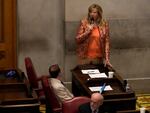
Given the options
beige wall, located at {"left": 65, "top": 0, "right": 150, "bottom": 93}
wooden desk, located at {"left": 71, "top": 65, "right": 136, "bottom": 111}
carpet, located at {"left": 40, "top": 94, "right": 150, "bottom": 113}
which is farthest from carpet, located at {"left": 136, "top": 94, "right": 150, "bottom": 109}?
wooden desk, located at {"left": 71, "top": 65, "right": 136, "bottom": 111}

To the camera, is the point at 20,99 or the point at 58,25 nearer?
the point at 20,99

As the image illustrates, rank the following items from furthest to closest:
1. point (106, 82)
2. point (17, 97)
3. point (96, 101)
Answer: point (106, 82)
point (17, 97)
point (96, 101)

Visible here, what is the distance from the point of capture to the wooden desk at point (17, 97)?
21.1ft

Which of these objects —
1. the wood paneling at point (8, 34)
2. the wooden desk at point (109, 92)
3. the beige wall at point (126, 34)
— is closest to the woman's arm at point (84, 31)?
the wooden desk at point (109, 92)

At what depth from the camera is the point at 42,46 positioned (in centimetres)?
928

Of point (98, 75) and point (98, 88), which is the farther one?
point (98, 75)

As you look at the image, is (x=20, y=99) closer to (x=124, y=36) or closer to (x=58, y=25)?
(x=58, y=25)

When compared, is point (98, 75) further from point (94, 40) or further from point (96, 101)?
point (96, 101)

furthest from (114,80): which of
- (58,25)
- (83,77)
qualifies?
(58,25)

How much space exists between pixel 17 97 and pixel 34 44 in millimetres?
2665

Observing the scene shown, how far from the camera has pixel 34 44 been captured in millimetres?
9227

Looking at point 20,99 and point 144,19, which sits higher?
point 144,19

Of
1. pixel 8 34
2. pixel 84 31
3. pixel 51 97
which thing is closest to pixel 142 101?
pixel 84 31

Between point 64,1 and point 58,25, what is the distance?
1.63 feet
